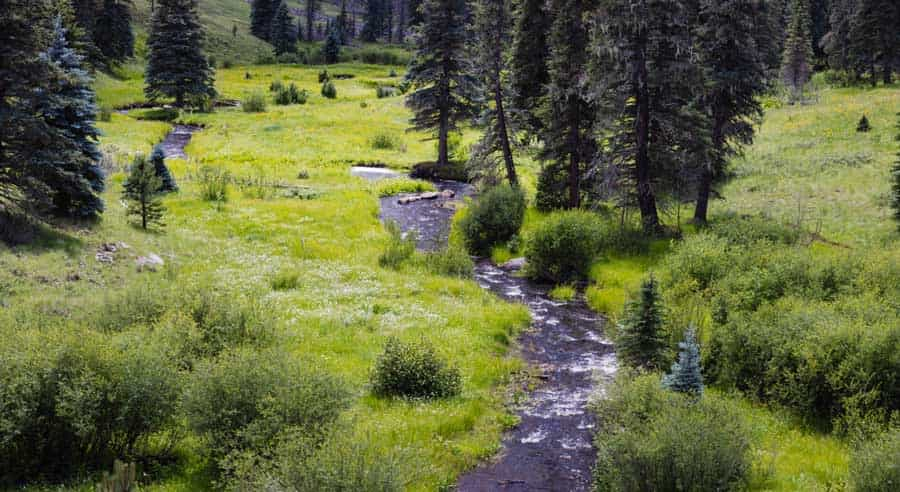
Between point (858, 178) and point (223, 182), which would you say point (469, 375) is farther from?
point (858, 178)

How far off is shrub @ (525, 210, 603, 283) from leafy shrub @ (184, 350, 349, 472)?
1659cm

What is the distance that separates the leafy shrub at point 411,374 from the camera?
1555cm

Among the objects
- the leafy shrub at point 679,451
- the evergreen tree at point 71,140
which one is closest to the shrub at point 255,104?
the evergreen tree at point 71,140

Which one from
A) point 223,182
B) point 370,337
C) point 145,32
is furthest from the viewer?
point 145,32

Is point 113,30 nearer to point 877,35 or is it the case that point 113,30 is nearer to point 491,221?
point 491,221

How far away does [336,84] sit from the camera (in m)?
95.4

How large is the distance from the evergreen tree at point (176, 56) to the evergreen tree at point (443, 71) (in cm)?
3323

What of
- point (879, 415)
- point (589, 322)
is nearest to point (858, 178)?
point (589, 322)

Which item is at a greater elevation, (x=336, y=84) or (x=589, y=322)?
(x=336, y=84)

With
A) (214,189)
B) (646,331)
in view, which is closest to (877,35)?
(214,189)

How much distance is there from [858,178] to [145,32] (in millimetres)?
101669

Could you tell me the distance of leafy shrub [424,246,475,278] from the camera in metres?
26.7

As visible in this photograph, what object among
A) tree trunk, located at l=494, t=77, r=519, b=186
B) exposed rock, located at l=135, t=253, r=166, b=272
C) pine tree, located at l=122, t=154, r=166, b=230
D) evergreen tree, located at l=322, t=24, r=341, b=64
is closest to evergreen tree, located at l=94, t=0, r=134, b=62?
evergreen tree, located at l=322, t=24, r=341, b=64

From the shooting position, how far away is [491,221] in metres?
31.6
